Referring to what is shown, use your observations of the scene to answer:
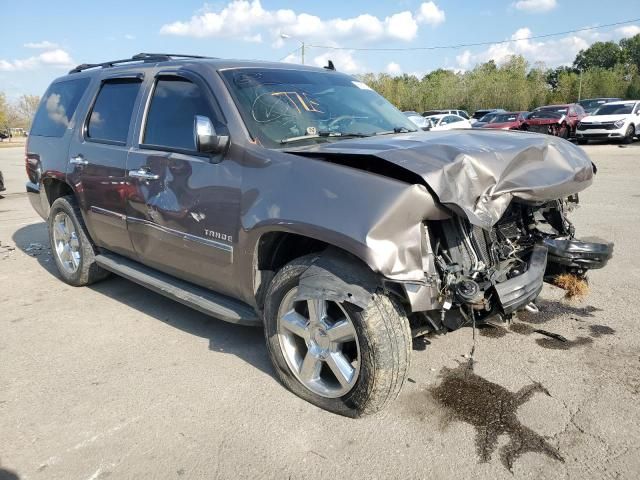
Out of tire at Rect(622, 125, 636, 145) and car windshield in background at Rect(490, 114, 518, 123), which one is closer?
tire at Rect(622, 125, 636, 145)

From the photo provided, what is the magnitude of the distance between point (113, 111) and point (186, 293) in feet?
6.14

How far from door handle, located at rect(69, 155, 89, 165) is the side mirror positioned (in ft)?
6.36

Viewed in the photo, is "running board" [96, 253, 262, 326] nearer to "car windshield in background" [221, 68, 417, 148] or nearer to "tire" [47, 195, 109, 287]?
"tire" [47, 195, 109, 287]

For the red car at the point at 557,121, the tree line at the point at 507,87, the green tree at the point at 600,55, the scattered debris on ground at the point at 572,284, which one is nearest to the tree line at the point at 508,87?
the tree line at the point at 507,87

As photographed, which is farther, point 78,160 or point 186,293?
point 78,160

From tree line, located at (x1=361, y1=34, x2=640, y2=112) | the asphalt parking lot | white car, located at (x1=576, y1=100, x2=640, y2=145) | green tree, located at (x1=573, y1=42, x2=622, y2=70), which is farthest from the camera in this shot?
green tree, located at (x1=573, y1=42, x2=622, y2=70)

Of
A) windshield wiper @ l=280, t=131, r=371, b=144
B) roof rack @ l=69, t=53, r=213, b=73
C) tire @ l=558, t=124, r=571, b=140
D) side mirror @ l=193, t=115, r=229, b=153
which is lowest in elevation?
tire @ l=558, t=124, r=571, b=140

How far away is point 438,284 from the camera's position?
2.68 metres

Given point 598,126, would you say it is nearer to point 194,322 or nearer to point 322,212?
point 194,322

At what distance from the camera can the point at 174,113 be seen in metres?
3.83

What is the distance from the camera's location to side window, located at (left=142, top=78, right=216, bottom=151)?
12.0 ft

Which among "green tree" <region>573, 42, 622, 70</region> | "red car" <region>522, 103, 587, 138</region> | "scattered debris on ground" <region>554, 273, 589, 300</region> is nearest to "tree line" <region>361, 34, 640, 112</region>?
"red car" <region>522, 103, 587, 138</region>

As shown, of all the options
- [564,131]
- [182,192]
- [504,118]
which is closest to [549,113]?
[564,131]

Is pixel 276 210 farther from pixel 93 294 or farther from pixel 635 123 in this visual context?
pixel 635 123
